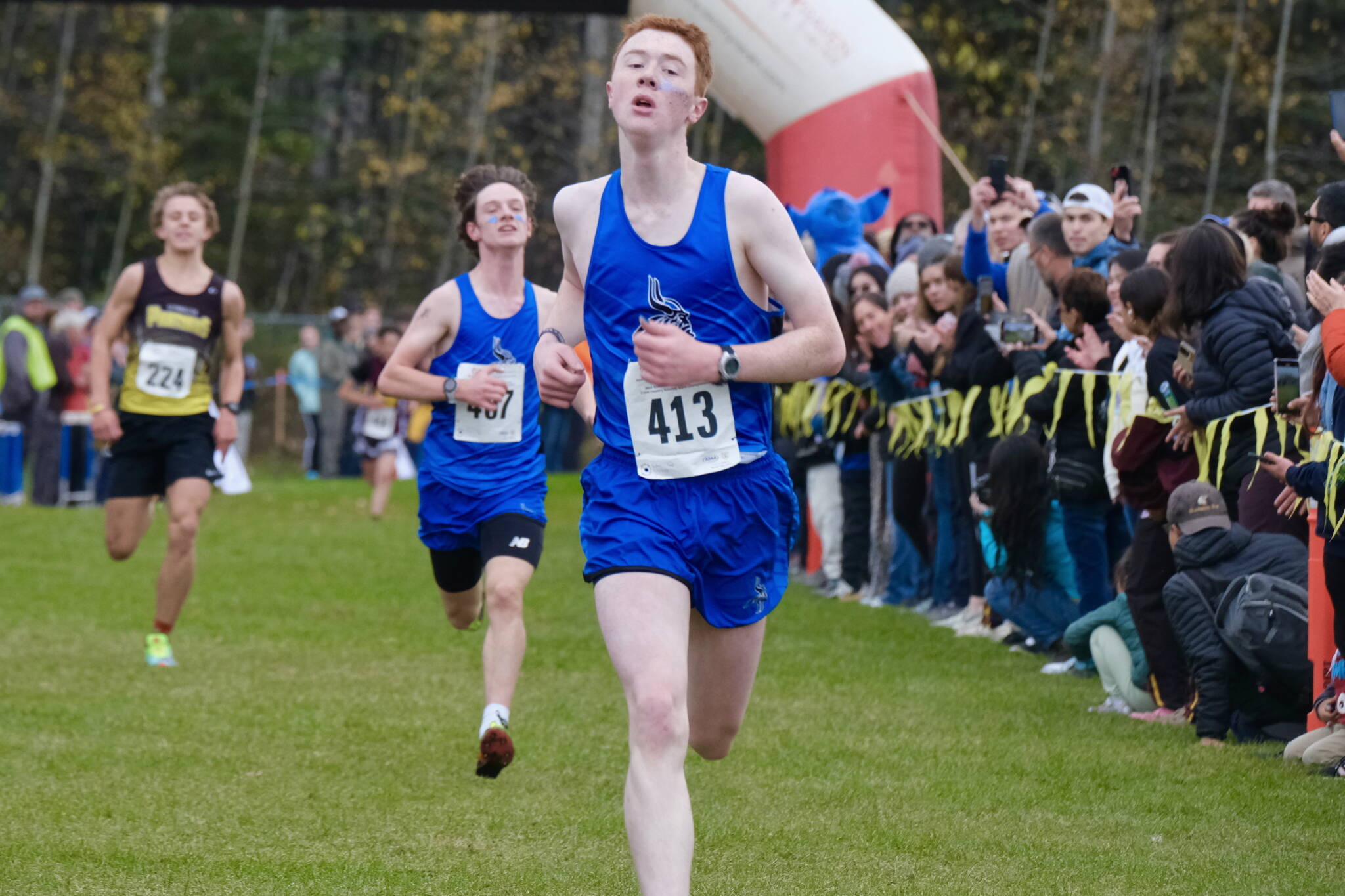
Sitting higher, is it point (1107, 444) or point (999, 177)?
point (999, 177)

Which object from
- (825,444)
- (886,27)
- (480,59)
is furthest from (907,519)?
(480,59)

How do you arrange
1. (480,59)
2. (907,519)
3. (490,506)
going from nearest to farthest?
(490,506), (907,519), (480,59)

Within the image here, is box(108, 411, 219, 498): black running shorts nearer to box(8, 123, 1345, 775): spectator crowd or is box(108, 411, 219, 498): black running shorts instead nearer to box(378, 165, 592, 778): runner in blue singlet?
box(378, 165, 592, 778): runner in blue singlet

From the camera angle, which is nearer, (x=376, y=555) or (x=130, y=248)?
(x=376, y=555)

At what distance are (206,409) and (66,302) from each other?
14872mm

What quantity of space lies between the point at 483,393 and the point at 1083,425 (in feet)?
10.4

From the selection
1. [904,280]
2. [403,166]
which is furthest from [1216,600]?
[403,166]

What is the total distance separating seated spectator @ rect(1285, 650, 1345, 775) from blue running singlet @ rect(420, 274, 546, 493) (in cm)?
307

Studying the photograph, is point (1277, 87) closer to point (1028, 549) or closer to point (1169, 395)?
point (1028, 549)

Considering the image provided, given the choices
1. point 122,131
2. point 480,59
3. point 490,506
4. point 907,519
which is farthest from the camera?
point 122,131

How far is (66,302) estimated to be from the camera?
23.1 meters

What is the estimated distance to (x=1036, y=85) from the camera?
27.7 metres

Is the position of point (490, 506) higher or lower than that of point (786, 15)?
lower

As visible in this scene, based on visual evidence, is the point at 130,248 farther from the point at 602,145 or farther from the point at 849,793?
the point at 849,793
